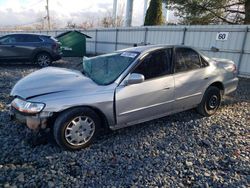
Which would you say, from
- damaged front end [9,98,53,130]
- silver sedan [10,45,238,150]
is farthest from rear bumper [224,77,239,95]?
damaged front end [9,98,53,130]

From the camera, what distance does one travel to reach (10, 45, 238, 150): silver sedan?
3.22 m

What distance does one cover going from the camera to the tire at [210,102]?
15.5 feet

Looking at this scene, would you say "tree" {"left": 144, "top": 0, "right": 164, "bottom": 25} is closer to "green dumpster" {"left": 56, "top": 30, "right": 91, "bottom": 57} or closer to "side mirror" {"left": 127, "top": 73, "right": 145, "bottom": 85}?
"green dumpster" {"left": 56, "top": 30, "right": 91, "bottom": 57}

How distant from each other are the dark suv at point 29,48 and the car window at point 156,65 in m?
8.19

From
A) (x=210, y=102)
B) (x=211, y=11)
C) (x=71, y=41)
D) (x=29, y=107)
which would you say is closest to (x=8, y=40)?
(x=71, y=41)

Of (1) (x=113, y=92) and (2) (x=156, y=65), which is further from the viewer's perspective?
(2) (x=156, y=65)

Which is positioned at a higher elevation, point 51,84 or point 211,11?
point 211,11

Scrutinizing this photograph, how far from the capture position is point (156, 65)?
3.93 meters

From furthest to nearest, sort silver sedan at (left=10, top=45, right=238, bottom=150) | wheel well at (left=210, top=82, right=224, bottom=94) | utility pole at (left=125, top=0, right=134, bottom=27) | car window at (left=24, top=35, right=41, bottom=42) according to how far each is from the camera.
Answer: utility pole at (left=125, top=0, right=134, bottom=27)
car window at (left=24, top=35, right=41, bottom=42)
wheel well at (left=210, top=82, right=224, bottom=94)
silver sedan at (left=10, top=45, right=238, bottom=150)

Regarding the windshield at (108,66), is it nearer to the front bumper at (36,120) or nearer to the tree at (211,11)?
the front bumper at (36,120)

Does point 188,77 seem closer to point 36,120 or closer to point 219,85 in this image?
point 219,85

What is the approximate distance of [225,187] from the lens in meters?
2.75

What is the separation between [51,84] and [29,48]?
8223 millimetres

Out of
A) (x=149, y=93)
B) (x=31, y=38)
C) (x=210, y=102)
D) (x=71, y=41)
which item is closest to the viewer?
(x=149, y=93)
